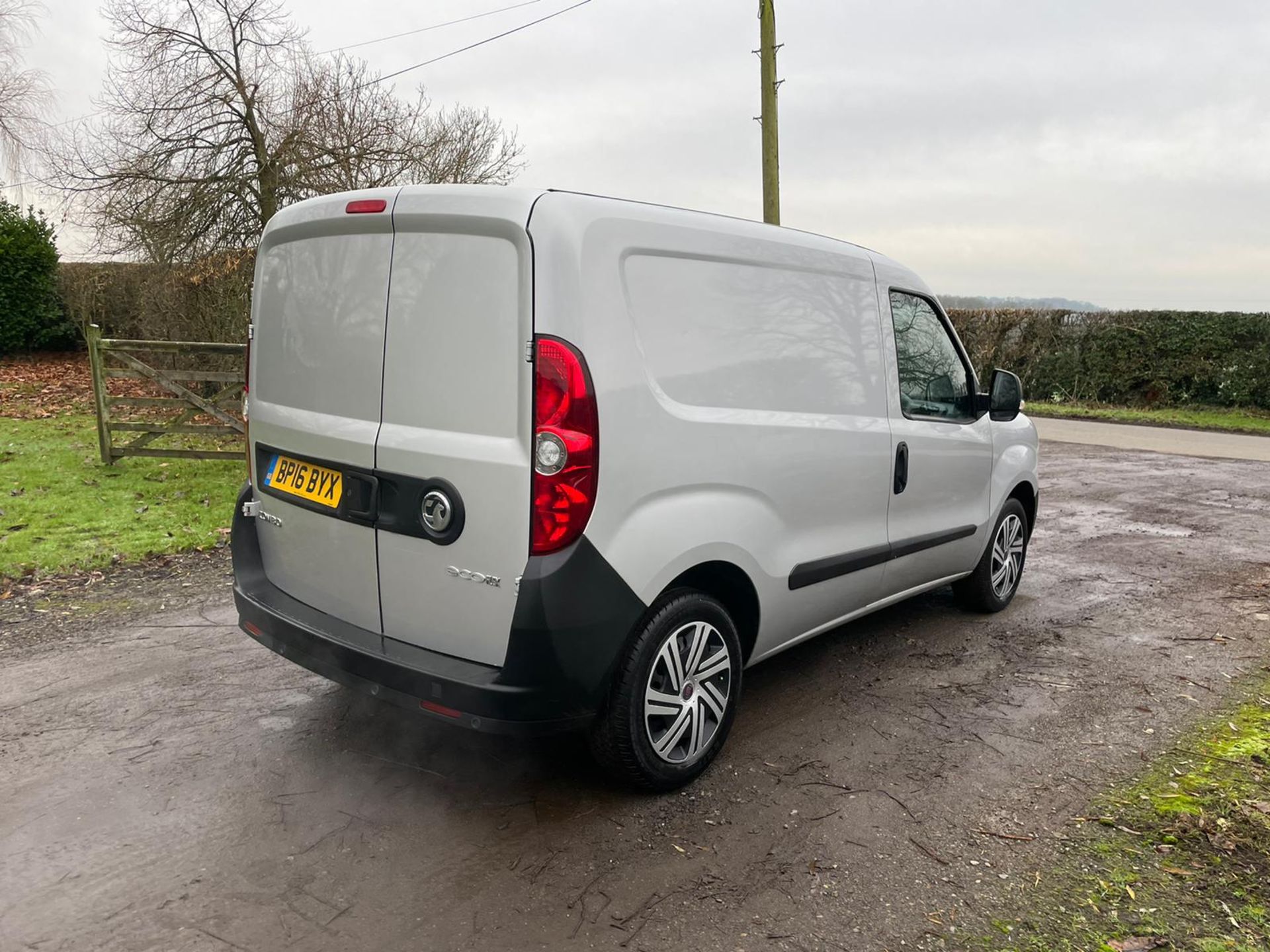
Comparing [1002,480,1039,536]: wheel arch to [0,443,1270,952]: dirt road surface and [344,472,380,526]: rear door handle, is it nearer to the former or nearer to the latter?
[0,443,1270,952]: dirt road surface

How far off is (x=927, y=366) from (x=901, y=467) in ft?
2.07

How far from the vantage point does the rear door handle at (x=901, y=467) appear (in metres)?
4.24

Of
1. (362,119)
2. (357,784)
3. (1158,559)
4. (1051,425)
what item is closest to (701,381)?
(357,784)

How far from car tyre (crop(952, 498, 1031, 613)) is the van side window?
0.90 meters

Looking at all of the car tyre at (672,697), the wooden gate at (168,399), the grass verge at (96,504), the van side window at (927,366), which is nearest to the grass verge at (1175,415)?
the van side window at (927,366)

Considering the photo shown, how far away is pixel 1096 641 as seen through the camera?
5.01 meters

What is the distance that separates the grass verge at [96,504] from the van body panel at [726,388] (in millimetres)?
4724

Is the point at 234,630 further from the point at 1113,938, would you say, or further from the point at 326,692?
the point at 1113,938

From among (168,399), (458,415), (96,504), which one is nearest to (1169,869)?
(458,415)

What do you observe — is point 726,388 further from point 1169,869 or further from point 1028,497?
point 1028,497

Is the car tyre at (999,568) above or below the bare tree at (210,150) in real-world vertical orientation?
below

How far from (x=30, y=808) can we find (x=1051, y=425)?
16.3m

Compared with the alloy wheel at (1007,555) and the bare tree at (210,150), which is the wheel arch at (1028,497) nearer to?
the alloy wheel at (1007,555)

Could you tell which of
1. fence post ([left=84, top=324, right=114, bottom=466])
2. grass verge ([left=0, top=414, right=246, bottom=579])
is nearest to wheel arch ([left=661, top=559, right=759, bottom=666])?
grass verge ([left=0, top=414, right=246, bottom=579])
